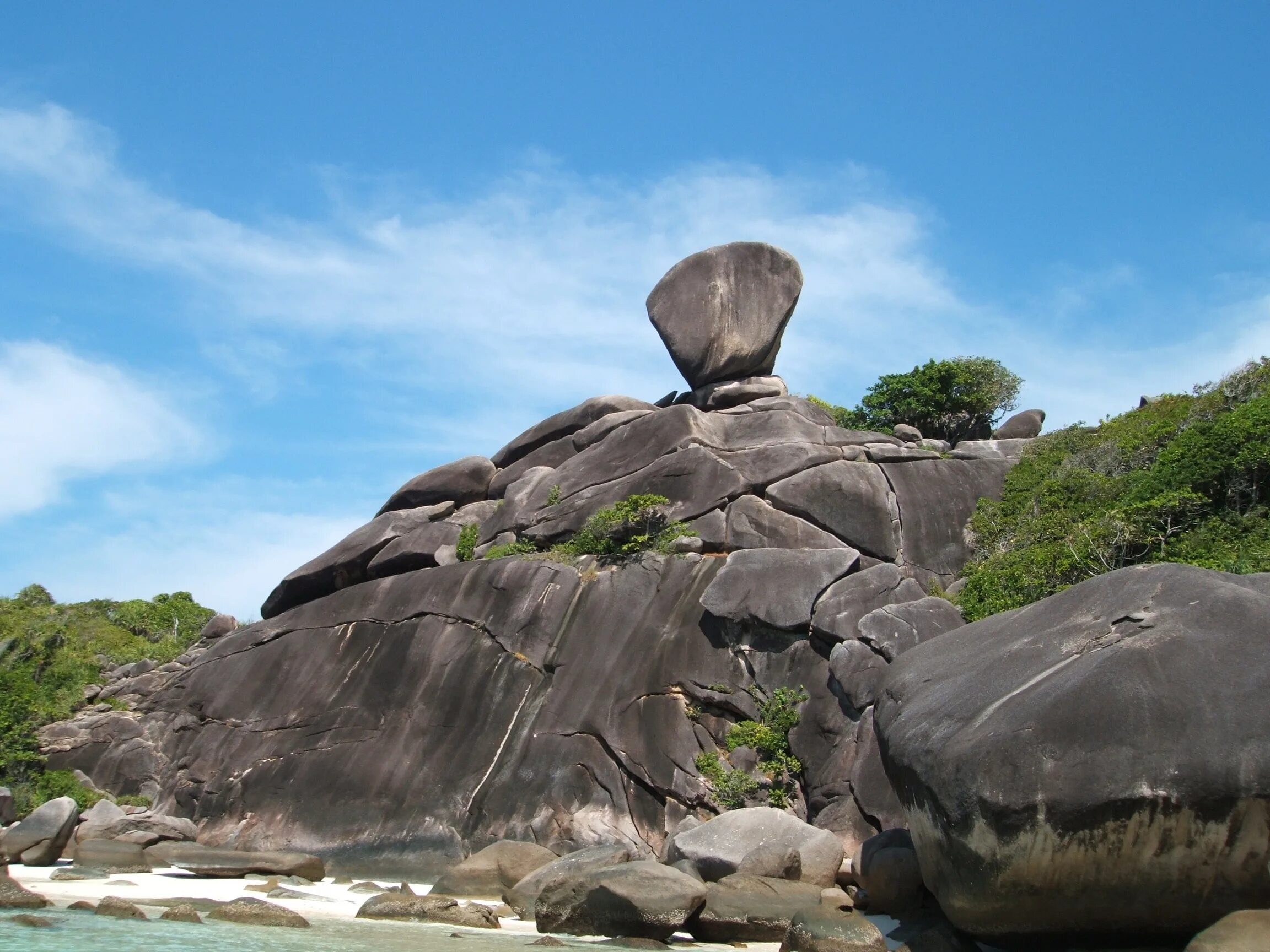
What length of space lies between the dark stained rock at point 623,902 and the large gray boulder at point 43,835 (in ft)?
32.5

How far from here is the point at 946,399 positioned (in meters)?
32.7

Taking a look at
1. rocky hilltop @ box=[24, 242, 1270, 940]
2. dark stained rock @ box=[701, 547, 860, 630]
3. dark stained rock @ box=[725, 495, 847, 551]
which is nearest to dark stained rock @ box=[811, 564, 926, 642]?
rocky hilltop @ box=[24, 242, 1270, 940]

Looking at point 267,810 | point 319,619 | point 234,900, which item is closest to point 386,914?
point 234,900

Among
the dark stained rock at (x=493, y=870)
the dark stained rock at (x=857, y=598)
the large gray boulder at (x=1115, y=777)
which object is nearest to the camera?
the large gray boulder at (x=1115, y=777)

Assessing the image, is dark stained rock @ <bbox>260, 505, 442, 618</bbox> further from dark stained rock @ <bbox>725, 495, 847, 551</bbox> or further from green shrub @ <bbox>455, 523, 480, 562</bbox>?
dark stained rock @ <bbox>725, 495, 847, 551</bbox>

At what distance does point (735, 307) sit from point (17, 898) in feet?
65.3

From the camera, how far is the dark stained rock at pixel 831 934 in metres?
11.3

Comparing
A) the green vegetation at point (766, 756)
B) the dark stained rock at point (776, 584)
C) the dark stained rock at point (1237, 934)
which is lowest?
the dark stained rock at point (1237, 934)

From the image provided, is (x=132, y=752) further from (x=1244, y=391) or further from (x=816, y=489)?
(x=1244, y=391)

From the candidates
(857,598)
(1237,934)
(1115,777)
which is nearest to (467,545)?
(857,598)

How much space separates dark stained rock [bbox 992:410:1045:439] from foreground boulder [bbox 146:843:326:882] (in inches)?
759

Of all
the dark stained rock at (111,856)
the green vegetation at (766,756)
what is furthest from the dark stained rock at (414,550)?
the green vegetation at (766,756)

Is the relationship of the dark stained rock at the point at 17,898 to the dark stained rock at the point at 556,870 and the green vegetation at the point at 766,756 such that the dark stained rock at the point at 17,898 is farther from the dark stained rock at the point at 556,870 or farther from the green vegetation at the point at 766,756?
the green vegetation at the point at 766,756

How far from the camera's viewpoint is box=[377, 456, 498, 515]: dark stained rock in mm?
29125
